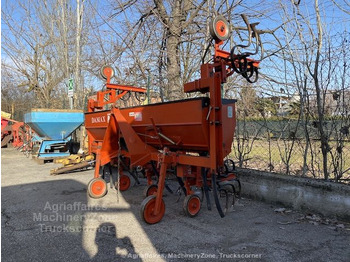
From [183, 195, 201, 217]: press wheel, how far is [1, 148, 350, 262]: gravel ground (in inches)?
4.1

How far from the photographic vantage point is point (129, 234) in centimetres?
344

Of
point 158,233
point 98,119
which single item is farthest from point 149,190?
point 98,119

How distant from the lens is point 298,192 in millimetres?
4160

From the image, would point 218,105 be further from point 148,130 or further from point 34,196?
point 34,196

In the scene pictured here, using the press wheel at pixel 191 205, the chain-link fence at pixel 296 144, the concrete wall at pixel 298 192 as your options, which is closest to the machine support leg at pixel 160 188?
the press wheel at pixel 191 205

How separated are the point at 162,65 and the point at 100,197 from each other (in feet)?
14.9

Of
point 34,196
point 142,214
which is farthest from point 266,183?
point 34,196

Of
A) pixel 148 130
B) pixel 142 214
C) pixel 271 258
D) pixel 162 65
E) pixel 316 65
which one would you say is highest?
pixel 162 65

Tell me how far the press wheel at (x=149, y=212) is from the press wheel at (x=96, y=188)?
1534mm

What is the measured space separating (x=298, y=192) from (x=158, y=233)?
2178mm

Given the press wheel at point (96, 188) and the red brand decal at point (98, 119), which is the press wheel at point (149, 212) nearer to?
the press wheel at point (96, 188)

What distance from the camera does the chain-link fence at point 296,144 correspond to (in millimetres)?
4215

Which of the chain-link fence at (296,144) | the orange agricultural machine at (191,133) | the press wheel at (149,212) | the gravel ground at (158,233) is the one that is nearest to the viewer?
the gravel ground at (158,233)

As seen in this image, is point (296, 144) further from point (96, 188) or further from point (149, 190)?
point (96, 188)
